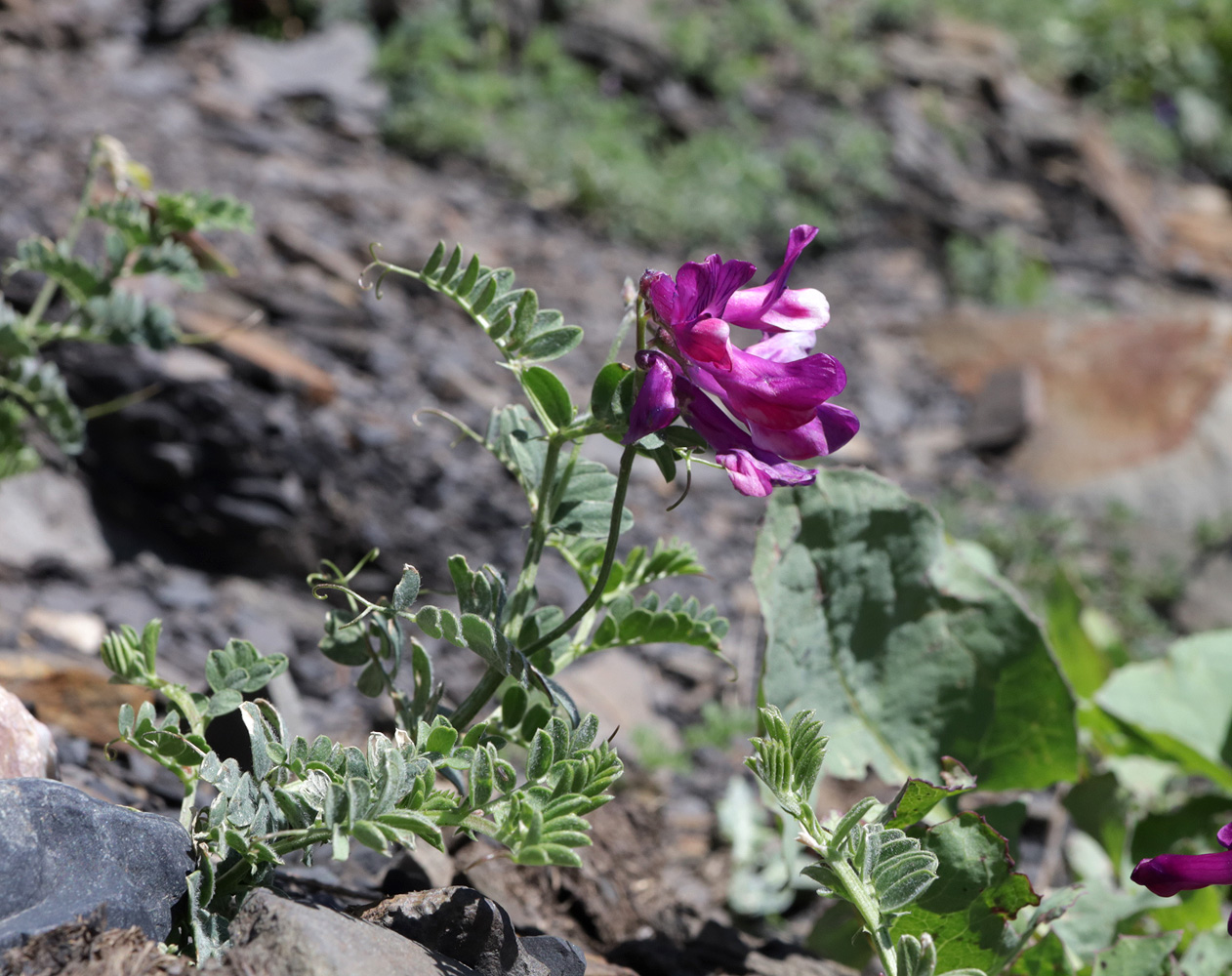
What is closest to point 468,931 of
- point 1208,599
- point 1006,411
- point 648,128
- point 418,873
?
point 418,873

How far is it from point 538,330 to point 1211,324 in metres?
5.19

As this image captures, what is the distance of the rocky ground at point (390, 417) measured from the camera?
1.92 meters

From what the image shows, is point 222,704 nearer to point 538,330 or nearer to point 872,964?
point 538,330

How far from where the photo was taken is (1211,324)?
5328 millimetres

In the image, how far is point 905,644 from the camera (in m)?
1.75

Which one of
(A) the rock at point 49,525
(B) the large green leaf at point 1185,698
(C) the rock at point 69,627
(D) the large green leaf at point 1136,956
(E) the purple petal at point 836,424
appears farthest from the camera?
(A) the rock at point 49,525

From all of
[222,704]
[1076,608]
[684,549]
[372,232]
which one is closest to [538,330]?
[684,549]

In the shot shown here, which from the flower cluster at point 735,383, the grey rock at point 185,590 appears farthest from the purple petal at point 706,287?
the grey rock at point 185,590

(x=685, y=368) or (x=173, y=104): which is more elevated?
(x=685, y=368)

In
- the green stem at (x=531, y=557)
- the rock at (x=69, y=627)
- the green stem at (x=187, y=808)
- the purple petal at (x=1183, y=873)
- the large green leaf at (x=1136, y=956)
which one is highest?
the green stem at (x=531, y=557)

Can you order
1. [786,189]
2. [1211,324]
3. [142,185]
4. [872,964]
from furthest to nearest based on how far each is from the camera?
[786,189]
[1211,324]
[142,185]
[872,964]

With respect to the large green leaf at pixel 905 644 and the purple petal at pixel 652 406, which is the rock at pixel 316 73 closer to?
the large green leaf at pixel 905 644

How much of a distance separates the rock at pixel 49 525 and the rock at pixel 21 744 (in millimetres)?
1256

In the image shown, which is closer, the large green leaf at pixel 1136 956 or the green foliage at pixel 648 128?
the large green leaf at pixel 1136 956
